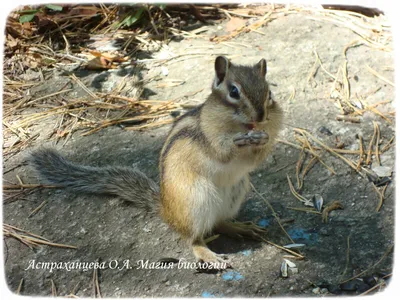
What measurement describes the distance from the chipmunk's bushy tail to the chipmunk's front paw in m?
0.78

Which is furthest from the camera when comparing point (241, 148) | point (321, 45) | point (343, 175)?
point (321, 45)

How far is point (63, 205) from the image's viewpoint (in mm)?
3221

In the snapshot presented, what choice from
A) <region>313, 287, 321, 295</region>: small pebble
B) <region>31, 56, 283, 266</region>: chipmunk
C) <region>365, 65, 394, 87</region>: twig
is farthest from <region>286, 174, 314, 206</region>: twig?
<region>365, 65, 394, 87</region>: twig

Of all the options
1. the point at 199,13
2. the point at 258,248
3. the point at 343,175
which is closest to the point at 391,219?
the point at 343,175

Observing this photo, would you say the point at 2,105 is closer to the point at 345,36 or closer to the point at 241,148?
the point at 241,148

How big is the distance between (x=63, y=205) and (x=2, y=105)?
126cm

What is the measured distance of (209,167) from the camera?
2.81 m

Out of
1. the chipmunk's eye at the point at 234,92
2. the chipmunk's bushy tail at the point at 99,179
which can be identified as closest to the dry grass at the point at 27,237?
the chipmunk's bushy tail at the point at 99,179

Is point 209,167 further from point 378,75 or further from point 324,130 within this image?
point 378,75

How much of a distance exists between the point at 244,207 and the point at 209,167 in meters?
0.68

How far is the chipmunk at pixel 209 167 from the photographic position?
259cm

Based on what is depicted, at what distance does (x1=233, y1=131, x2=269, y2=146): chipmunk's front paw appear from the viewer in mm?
2635

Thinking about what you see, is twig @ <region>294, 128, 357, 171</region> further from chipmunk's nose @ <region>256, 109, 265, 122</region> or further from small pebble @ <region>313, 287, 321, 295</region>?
chipmunk's nose @ <region>256, 109, 265, 122</region>

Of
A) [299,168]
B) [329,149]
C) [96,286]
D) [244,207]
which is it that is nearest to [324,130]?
[329,149]
